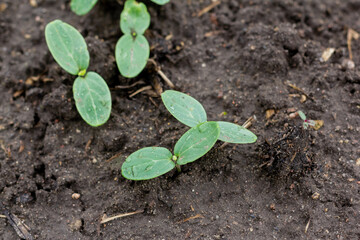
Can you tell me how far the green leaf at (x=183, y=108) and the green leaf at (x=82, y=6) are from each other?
93 cm

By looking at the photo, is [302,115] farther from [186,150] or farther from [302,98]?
[186,150]

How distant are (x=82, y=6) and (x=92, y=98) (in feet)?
2.46

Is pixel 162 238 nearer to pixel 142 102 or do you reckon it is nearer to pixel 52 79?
pixel 142 102

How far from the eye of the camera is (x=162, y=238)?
6.09ft

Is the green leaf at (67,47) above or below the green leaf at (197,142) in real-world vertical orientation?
above

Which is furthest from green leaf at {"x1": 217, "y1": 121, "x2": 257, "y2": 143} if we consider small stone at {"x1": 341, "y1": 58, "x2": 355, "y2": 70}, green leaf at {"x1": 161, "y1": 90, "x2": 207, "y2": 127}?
small stone at {"x1": 341, "y1": 58, "x2": 355, "y2": 70}

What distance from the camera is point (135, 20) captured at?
2.28 meters

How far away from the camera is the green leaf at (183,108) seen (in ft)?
6.27

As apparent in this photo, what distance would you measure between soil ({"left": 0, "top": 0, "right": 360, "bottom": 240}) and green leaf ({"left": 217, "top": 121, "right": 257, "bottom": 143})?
18 cm

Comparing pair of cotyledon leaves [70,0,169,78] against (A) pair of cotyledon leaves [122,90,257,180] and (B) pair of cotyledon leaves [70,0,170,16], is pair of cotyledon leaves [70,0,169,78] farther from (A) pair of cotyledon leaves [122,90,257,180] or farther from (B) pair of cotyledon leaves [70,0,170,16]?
(A) pair of cotyledon leaves [122,90,257,180]

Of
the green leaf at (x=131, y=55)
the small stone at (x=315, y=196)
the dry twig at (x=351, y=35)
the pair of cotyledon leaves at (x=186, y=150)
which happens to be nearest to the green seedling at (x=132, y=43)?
the green leaf at (x=131, y=55)

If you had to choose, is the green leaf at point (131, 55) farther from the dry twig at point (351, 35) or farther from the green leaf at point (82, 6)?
the dry twig at point (351, 35)

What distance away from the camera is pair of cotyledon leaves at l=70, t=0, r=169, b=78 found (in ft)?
7.06

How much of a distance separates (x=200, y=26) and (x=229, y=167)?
115cm
